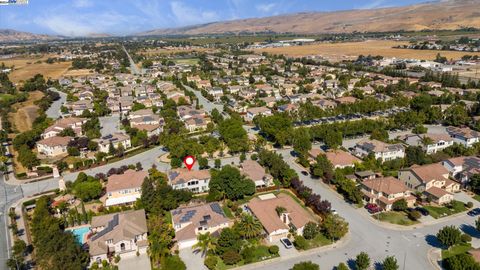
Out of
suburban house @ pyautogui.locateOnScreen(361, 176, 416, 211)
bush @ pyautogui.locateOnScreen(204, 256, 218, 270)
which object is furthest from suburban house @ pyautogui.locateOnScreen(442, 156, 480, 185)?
bush @ pyautogui.locateOnScreen(204, 256, 218, 270)

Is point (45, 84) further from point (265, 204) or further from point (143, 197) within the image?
point (265, 204)

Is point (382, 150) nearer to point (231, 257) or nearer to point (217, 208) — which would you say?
point (217, 208)

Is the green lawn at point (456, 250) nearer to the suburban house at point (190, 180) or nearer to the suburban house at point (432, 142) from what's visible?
the suburban house at point (432, 142)

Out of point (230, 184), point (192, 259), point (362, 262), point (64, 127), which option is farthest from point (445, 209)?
point (64, 127)

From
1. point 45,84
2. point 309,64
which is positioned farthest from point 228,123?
point 309,64

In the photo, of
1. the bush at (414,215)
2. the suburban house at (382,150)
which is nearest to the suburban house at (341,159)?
the suburban house at (382,150)

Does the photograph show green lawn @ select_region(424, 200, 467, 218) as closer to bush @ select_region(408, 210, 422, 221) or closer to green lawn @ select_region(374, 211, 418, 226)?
bush @ select_region(408, 210, 422, 221)
